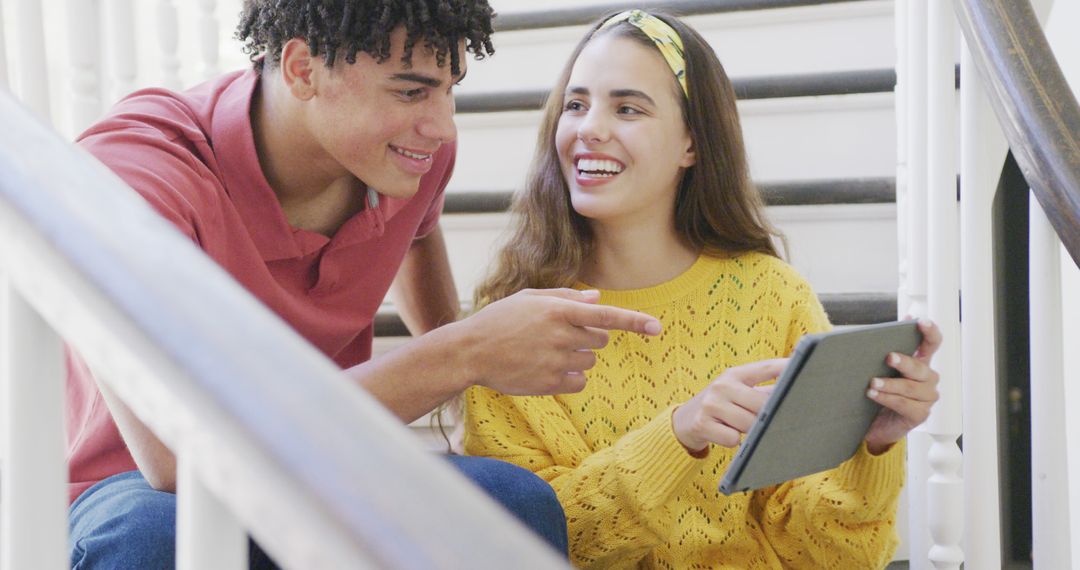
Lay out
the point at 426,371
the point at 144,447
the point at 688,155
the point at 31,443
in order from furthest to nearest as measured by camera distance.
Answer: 1. the point at 688,155
2. the point at 426,371
3. the point at 144,447
4. the point at 31,443

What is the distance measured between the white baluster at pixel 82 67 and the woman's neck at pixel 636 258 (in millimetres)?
896

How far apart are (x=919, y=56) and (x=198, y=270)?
120 cm

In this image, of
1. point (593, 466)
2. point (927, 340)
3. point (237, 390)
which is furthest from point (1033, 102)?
point (237, 390)

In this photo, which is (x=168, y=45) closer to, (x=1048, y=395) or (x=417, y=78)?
(x=417, y=78)

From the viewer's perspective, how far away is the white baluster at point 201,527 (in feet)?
1.53

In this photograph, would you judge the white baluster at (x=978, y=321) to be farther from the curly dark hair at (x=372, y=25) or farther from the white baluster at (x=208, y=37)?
the white baluster at (x=208, y=37)

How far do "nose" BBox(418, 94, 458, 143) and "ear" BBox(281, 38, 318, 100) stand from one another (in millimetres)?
147

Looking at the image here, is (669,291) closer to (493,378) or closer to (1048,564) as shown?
(493,378)

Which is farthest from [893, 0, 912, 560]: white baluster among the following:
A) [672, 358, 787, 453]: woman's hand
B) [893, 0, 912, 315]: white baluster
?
[672, 358, 787, 453]: woman's hand

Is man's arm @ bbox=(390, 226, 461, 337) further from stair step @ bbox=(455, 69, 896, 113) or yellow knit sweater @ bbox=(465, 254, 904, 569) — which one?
stair step @ bbox=(455, 69, 896, 113)

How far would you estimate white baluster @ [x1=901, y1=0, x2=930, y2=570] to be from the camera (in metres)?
1.41

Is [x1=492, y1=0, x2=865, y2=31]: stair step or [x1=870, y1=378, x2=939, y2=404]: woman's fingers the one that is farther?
[x1=492, y1=0, x2=865, y2=31]: stair step

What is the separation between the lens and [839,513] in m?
1.34

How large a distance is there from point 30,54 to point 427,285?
71 centimetres
